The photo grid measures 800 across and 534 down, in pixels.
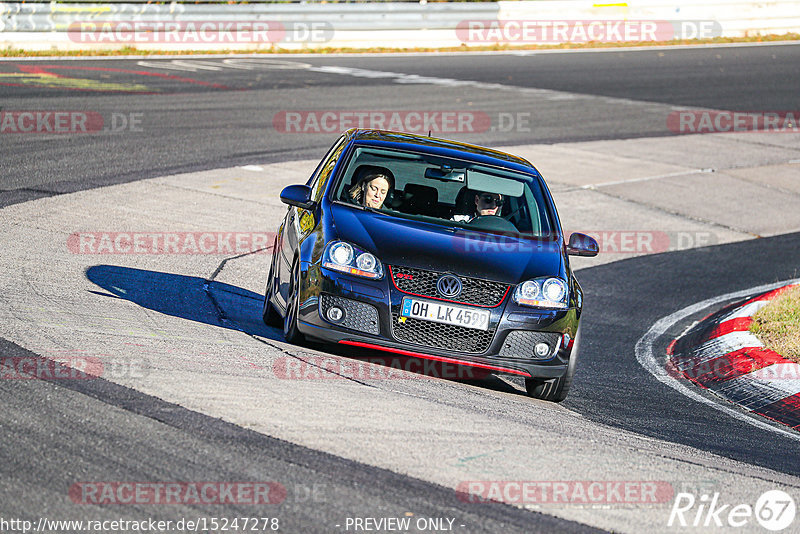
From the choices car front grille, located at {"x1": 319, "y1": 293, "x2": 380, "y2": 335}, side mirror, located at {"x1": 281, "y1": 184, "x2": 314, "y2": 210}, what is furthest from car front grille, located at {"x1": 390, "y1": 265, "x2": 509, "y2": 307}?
side mirror, located at {"x1": 281, "y1": 184, "x2": 314, "y2": 210}

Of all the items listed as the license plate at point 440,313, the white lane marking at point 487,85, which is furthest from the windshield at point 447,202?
the white lane marking at point 487,85

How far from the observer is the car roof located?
26.3 feet

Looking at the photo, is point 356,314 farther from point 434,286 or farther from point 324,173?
point 324,173

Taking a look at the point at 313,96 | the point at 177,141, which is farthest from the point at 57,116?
the point at 313,96

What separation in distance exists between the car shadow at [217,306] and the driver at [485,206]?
1106mm

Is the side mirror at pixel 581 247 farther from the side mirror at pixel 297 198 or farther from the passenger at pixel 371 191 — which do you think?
the side mirror at pixel 297 198

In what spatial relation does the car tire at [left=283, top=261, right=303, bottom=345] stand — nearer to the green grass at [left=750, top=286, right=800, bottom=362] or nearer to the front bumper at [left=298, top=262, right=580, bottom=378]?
the front bumper at [left=298, top=262, right=580, bottom=378]

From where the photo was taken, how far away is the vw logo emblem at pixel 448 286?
21.5 ft

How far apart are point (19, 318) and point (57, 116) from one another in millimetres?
10368

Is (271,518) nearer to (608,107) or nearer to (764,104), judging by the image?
(608,107)

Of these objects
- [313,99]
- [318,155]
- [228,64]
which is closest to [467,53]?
[228,64]

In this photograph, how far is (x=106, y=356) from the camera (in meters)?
5.85

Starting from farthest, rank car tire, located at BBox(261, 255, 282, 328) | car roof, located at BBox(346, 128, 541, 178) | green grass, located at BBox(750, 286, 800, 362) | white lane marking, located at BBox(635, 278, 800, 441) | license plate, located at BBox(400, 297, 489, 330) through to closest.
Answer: green grass, located at BBox(750, 286, 800, 362) < car roof, located at BBox(346, 128, 541, 178) < car tire, located at BBox(261, 255, 282, 328) < white lane marking, located at BBox(635, 278, 800, 441) < license plate, located at BBox(400, 297, 489, 330)

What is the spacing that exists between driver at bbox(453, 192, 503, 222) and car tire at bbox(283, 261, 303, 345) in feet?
4.51
